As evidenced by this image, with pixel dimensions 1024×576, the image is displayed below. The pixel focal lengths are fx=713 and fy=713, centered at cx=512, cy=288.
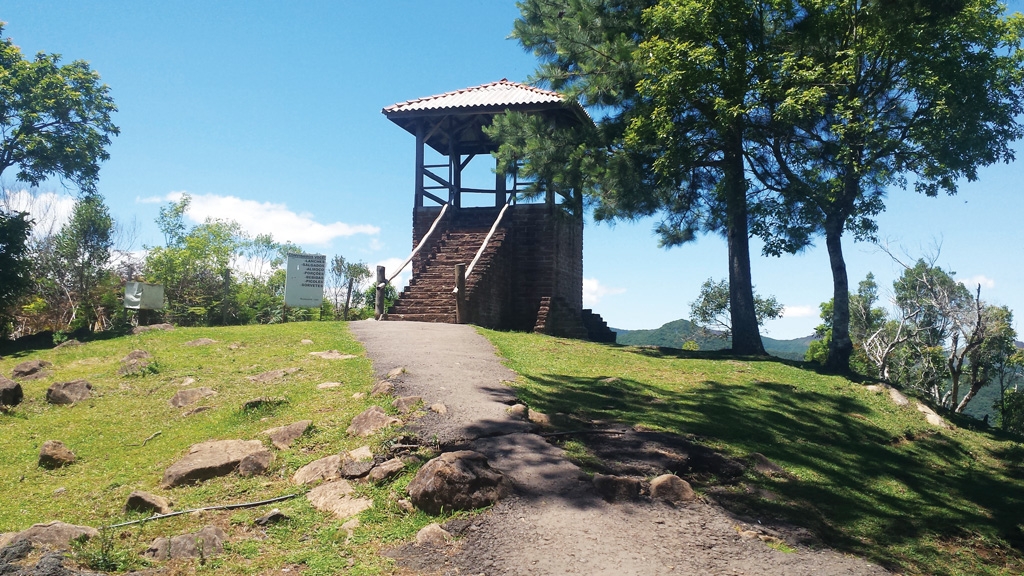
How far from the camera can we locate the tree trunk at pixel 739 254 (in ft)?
47.3

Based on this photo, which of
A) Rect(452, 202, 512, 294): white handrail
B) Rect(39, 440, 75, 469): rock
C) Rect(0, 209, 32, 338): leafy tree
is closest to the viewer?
Rect(39, 440, 75, 469): rock

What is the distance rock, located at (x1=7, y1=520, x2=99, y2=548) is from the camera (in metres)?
4.63

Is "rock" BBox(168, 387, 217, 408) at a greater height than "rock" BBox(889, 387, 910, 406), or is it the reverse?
"rock" BBox(889, 387, 910, 406)

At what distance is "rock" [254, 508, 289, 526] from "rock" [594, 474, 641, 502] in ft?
7.63

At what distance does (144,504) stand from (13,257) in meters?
12.0

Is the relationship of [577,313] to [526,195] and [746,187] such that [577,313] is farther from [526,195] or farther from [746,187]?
[746,187]

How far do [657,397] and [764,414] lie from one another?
137 cm

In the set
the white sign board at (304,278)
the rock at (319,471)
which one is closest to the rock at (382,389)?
the rock at (319,471)

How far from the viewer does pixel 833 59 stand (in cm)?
1338

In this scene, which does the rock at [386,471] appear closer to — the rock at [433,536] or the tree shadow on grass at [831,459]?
the rock at [433,536]

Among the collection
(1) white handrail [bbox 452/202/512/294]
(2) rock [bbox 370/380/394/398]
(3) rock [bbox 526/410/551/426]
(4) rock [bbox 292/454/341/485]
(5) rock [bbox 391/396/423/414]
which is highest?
(1) white handrail [bbox 452/202/512/294]

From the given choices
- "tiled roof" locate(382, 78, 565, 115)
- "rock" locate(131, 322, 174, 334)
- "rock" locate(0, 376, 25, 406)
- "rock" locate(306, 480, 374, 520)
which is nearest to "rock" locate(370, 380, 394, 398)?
"rock" locate(306, 480, 374, 520)

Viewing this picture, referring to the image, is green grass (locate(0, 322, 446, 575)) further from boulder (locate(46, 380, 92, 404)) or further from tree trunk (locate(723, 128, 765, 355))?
tree trunk (locate(723, 128, 765, 355))

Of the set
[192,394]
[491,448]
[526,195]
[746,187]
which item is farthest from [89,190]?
[491,448]
